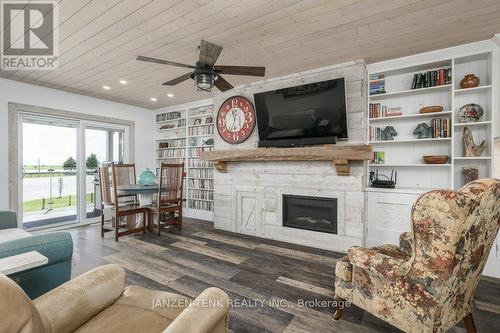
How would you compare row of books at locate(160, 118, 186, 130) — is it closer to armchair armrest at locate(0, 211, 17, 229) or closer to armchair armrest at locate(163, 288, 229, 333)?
armchair armrest at locate(0, 211, 17, 229)

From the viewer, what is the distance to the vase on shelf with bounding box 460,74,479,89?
279 centimetres

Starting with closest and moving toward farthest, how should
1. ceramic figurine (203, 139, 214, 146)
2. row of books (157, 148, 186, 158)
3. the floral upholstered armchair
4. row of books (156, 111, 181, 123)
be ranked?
1. the floral upholstered armchair
2. ceramic figurine (203, 139, 214, 146)
3. row of books (157, 148, 186, 158)
4. row of books (156, 111, 181, 123)

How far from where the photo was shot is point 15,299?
0.60m

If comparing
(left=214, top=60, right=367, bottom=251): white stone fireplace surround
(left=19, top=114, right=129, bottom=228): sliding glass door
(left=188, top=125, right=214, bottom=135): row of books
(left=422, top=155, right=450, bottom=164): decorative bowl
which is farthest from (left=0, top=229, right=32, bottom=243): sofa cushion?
(left=422, top=155, right=450, bottom=164): decorative bowl

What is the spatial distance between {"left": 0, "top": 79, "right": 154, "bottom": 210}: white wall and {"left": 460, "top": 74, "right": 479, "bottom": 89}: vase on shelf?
5.84 metres

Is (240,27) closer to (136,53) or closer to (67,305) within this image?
(136,53)

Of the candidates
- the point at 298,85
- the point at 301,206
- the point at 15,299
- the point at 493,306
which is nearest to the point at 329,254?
the point at 301,206

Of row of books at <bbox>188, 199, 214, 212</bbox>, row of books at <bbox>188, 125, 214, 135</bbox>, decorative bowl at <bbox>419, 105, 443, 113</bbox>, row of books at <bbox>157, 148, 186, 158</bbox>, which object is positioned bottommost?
row of books at <bbox>188, 199, 214, 212</bbox>

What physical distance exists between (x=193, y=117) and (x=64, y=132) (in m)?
2.42

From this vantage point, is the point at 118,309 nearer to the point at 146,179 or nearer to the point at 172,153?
the point at 146,179

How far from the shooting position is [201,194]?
523cm

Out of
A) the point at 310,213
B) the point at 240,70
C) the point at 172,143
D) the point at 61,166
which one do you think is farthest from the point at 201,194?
the point at 240,70

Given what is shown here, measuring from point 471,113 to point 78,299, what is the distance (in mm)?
3912

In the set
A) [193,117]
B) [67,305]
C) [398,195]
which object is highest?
[193,117]
